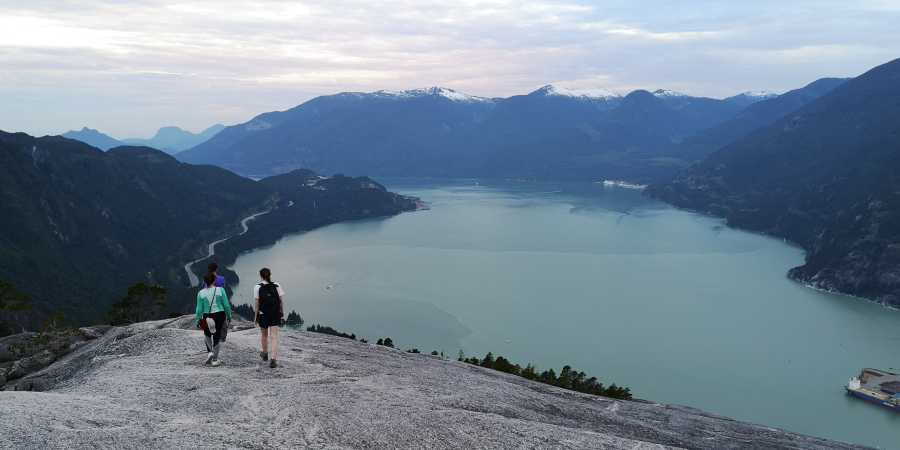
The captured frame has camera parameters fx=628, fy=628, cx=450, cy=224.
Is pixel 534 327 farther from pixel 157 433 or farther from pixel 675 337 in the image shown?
pixel 157 433

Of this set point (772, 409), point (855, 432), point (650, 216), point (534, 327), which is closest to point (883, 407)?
point (855, 432)

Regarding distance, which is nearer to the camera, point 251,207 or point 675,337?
point 675,337

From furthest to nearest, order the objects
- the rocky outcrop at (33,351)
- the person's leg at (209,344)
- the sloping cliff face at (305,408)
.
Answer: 1. the rocky outcrop at (33,351)
2. the person's leg at (209,344)
3. the sloping cliff face at (305,408)

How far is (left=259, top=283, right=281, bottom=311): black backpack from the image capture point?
14258 mm

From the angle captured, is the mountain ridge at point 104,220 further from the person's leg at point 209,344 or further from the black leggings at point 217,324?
the black leggings at point 217,324

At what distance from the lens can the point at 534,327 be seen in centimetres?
7825

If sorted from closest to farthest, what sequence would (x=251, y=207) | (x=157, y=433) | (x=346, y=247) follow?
(x=157, y=433) < (x=346, y=247) < (x=251, y=207)

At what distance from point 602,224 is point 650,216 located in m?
31.1

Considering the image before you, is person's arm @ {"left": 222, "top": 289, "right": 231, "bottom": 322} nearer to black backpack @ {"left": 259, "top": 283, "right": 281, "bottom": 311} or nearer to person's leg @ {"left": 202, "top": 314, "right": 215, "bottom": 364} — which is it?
person's leg @ {"left": 202, "top": 314, "right": 215, "bottom": 364}

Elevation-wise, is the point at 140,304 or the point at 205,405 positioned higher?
the point at 205,405

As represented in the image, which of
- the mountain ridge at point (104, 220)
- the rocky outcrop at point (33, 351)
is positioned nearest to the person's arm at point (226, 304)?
the rocky outcrop at point (33, 351)

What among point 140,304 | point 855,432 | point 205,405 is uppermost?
point 205,405

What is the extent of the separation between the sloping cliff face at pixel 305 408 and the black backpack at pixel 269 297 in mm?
1712

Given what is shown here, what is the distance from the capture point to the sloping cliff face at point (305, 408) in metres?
11.4
